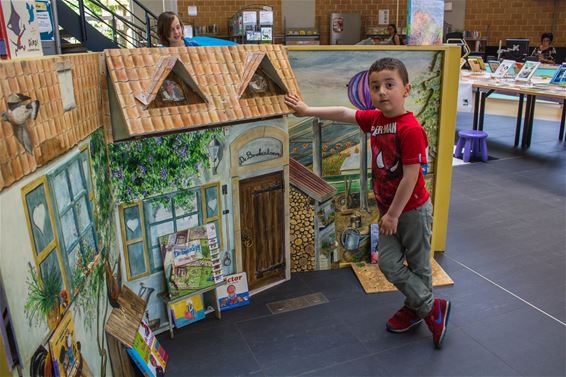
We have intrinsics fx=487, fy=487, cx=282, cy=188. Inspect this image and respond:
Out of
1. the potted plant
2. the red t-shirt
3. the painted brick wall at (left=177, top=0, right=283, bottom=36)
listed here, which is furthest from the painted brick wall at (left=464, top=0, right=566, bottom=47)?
the potted plant

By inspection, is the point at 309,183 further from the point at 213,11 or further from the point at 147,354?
the point at 213,11

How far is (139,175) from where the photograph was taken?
10.2 ft

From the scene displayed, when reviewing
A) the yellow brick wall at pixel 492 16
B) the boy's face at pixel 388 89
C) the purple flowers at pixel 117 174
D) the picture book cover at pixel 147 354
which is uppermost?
Result: the yellow brick wall at pixel 492 16

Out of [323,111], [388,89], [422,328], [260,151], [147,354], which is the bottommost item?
[422,328]

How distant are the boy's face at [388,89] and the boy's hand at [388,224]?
0.66m

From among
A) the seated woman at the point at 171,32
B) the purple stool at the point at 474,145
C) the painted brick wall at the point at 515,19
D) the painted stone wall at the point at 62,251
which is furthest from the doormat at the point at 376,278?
the painted brick wall at the point at 515,19

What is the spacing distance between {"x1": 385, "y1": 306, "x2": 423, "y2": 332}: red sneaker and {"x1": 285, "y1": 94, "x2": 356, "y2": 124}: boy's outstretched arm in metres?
1.40

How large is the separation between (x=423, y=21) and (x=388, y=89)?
5.40 ft

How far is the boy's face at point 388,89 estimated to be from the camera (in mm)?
2895

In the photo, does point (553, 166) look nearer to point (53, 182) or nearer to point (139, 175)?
point (139, 175)

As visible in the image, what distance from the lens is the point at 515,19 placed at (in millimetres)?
14828

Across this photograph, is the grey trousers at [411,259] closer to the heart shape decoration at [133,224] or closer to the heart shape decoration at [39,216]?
the heart shape decoration at [133,224]

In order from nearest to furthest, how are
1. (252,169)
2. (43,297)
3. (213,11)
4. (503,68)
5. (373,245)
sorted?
(43,297), (252,169), (373,245), (503,68), (213,11)

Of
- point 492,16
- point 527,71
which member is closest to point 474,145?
point 527,71
